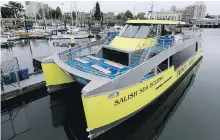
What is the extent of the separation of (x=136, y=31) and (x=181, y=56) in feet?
14.2

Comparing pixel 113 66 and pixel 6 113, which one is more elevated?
pixel 113 66

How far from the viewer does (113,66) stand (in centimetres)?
946

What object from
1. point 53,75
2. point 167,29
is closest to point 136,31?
point 167,29

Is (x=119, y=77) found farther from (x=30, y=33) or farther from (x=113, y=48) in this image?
(x=30, y=33)

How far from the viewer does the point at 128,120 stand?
859cm

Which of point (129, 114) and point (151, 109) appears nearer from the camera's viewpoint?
point (129, 114)

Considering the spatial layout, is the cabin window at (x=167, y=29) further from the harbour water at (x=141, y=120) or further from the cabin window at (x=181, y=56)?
the harbour water at (x=141, y=120)

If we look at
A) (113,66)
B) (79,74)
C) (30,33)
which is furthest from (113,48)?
(30,33)

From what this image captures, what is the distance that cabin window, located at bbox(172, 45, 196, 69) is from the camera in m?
11.6

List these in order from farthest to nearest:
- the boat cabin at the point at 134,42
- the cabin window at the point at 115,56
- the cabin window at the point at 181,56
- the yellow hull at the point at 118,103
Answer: the cabin window at the point at 181,56 < the cabin window at the point at 115,56 < the boat cabin at the point at 134,42 < the yellow hull at the point at 118,103

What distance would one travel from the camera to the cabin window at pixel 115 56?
32.3ft

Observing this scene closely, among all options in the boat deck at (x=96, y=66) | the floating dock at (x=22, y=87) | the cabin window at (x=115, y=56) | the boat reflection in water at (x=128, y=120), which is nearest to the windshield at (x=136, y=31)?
the cabin window at (x=115, y=56)

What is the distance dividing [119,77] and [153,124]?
11.7ft

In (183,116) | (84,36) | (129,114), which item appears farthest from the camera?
(84,36)
